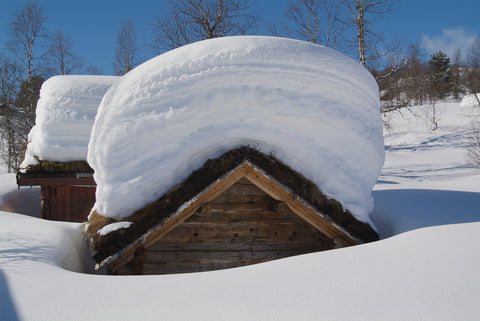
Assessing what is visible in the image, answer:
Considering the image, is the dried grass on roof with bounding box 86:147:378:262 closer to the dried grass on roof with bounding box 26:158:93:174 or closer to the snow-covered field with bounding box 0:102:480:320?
the snow-covered field with bounding box 0:102:480:320

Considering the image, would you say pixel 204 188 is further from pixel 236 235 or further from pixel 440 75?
pixel 440 75

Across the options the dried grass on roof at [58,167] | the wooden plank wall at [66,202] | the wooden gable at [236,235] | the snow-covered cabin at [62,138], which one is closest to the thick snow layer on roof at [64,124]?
the snow-covered cabin at [62,138]

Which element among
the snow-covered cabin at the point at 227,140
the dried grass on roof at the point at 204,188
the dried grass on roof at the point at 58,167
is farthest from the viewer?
the dried grass on roof at the point at 58,167

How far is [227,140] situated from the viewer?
4.03m

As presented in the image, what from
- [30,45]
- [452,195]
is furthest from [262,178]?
[30,45]

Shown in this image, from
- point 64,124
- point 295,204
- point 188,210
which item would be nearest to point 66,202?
point 64,124

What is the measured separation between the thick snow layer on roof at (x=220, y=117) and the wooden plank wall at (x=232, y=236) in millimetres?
745

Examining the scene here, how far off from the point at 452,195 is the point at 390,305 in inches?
164

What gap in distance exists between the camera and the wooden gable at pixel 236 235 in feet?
15.0

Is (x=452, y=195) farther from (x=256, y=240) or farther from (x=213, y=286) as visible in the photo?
(x=213, y=286)

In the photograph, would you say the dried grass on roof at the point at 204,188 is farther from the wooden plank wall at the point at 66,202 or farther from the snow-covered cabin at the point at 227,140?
the wooden plank wall at the point at 66,202

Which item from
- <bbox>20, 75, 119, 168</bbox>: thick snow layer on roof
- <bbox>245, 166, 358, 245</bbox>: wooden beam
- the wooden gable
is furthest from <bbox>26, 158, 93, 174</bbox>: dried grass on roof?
<bbox>245, 166, 358, 245</bbox>: wooden beam

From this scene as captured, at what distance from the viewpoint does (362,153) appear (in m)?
4.35

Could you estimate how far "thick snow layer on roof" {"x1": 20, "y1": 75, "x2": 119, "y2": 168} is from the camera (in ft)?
24.9
